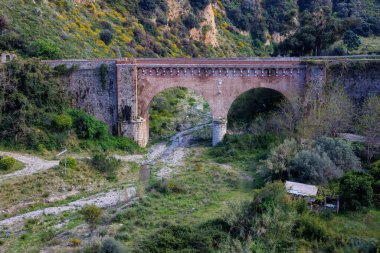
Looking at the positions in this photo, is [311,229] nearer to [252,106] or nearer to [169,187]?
[169,187]

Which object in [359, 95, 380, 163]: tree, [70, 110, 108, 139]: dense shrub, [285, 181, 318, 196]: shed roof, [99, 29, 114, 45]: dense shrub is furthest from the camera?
[99, 29, 114, 45]: dense shrub

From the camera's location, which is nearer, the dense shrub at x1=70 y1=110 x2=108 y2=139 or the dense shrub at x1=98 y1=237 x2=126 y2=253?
the dense shrub at x1=98 y1=237 x2=126 y2=253

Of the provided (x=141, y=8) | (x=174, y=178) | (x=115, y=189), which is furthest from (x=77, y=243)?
(x=141, y=8)

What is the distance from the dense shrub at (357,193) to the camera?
2162cm

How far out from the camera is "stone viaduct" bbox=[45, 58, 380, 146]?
35.8 metres

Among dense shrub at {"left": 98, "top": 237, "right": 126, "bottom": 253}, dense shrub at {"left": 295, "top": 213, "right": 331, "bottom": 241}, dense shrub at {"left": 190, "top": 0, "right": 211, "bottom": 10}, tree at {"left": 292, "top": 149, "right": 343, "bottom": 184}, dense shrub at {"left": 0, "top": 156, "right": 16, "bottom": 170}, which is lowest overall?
dense shrub at {"left": 98, "top": 237, "right": 126, "bottom": 253}

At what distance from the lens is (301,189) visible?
23297 mm

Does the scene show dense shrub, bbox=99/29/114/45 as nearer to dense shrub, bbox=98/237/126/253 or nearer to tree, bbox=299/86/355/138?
tree, bbox=299/86/355/138

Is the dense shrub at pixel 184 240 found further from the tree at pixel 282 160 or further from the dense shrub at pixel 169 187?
the tree at pixel 282 160

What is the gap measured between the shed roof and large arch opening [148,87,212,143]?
16.9 m

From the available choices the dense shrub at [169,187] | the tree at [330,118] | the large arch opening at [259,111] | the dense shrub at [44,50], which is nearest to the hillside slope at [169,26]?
the dense shrub at [44,50]

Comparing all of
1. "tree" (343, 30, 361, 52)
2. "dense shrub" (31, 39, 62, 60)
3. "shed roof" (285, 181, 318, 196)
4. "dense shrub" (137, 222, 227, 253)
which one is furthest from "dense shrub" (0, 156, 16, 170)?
"tree" (343, 30, 361, 52)

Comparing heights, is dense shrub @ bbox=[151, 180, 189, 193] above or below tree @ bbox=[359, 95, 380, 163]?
below

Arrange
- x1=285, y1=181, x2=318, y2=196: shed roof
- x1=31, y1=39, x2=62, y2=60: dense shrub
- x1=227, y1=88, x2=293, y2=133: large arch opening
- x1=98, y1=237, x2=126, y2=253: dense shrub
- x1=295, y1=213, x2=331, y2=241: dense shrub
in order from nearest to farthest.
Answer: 1. x1=98, y1=237, x2=126, y2=253: dense shrub
2. x1=295, y1=213, x2=331, y2=241: dense shrub
3. x1=285, y1=181, x2=318, y2=196: shed roof
4. x1=227, y1=88, x2=293, y2=133: large arch opening
5. x1=31, y1=39, x2=62, y2=60: dense shrub
